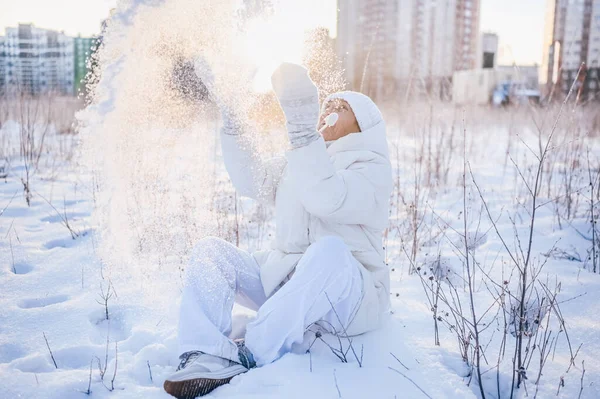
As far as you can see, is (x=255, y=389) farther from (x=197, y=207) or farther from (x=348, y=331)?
(x=197, y=207)

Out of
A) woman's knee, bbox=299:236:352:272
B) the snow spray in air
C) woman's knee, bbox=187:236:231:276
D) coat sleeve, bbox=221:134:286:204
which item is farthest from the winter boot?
the snow spray in air

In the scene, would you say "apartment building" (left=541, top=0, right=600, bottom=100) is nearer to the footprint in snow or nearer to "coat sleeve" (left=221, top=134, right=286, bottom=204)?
"coat sleeve" (left=221, top=134, right=286, bottom=204)

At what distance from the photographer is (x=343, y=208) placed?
5.37 ft

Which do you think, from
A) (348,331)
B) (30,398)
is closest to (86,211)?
(30,398)

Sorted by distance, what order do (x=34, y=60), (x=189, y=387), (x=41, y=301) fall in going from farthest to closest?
(x=34, y=60) < (x=41, y=301) < (x=189, y=387)

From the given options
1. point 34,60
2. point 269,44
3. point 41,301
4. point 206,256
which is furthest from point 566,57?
point 34,60

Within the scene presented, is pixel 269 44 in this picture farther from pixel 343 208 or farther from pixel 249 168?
pixel 343 208

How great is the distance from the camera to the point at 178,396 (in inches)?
55.7

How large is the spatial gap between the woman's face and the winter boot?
1.02 m

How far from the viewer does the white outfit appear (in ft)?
5.15

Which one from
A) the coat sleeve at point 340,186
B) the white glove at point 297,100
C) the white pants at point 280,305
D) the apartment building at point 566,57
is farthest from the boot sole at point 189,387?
the apartment building at point 566,57

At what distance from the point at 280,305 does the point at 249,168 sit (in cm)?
68

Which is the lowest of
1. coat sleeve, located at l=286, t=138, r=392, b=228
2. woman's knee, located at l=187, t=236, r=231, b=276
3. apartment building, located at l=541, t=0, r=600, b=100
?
woman's knee, located at l=187, t=236, r=231, b=276

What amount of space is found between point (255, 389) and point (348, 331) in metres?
0.49
